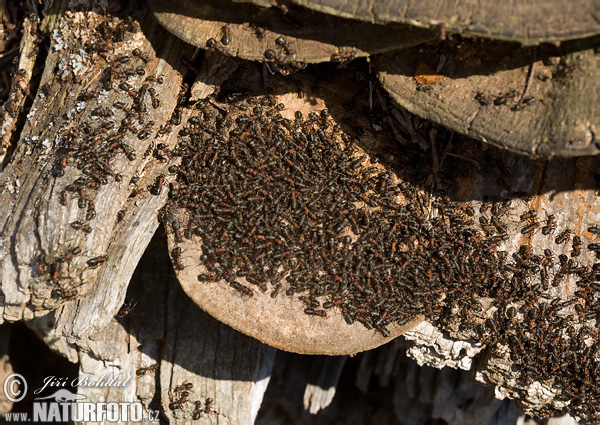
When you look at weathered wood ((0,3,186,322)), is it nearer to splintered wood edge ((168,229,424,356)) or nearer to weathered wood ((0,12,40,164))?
weathered wood ((0,12,40,164))

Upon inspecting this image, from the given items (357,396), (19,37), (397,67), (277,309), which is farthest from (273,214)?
(357,396)

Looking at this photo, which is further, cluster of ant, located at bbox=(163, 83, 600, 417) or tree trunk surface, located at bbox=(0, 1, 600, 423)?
cluster of ant, located at bbox=(163, 83, 600, 417)

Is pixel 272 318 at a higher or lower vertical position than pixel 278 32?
lower

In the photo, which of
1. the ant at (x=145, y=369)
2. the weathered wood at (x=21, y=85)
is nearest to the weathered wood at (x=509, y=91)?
the weathered wood at (x=21, y=85)

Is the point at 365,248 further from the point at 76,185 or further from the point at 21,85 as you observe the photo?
the point at 21,85

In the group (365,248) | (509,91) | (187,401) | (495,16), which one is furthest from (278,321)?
(495,16)

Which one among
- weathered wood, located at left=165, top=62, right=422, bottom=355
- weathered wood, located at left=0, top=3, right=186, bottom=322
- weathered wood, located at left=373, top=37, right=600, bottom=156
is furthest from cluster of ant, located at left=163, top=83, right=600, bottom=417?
weathered wood, located at left=373, top=37, right=600, bottom=156
